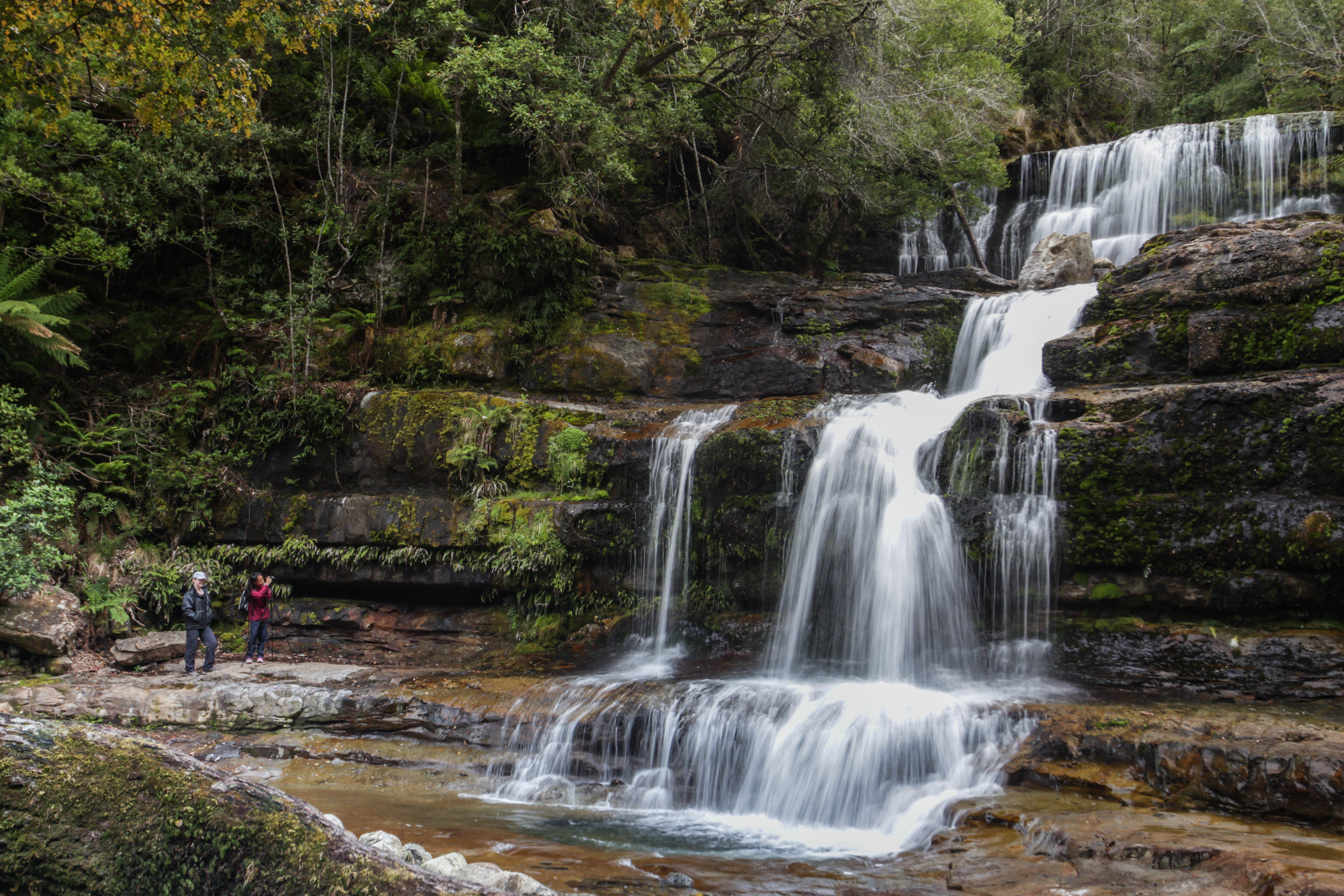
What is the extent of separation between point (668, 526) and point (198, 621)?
6.02 metres

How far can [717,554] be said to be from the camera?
10.5 meters

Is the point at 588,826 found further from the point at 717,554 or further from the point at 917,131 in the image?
the point at 917,131

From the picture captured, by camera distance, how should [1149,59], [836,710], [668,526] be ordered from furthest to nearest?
[1149,59], [668,526], [836,710]

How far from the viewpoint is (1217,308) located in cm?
909

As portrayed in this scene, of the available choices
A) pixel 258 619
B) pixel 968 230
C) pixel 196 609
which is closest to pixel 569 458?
pixel 258 619

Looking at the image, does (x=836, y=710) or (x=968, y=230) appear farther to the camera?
(x=968, y=230)

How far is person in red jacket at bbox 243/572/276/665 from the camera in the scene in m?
10.2

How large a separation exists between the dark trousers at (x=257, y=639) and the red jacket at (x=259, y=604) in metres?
0.04

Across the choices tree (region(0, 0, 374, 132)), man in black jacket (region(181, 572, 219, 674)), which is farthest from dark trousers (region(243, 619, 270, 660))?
tree (region(0, 0, 374, 132))

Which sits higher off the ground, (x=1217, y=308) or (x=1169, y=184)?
(x=1169, y=184)

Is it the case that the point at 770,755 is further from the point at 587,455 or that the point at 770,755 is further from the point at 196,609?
the point at 196,609

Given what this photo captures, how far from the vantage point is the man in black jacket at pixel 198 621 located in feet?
30.8

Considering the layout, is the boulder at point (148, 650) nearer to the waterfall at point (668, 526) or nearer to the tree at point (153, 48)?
the waterfall at point (668, 526)

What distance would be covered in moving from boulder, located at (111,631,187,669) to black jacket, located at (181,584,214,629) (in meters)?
0.39
